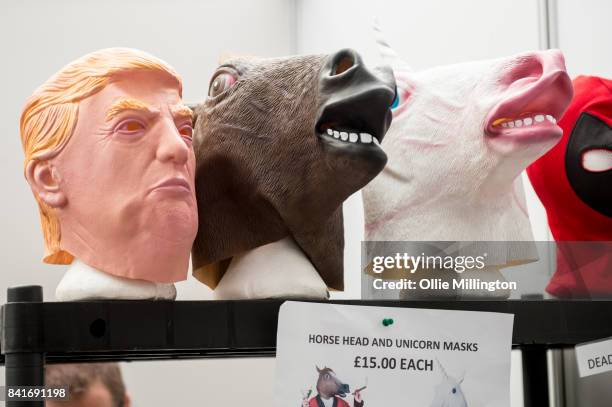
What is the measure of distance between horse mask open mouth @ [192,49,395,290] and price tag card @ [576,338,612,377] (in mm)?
252

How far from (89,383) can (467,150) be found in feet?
1.83

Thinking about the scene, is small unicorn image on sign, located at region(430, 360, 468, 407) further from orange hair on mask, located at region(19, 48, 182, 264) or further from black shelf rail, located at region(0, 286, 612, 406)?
orange hair on mask, located at region(19, 48, 182, 264)

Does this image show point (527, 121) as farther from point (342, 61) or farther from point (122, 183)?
point (122, 183)

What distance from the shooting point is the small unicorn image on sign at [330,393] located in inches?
29.0

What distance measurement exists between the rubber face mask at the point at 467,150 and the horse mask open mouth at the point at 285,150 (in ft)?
0.33


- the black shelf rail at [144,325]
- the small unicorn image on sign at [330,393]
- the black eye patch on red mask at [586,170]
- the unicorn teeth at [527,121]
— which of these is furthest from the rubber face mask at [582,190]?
the small unicorn image on sign at [330,393]

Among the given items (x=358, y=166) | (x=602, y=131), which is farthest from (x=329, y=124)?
(x=602, y=131)

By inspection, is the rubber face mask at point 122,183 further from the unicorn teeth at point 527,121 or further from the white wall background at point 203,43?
the white wall background at point 203,43

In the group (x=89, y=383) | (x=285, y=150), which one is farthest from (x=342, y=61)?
(x=89, y=383)

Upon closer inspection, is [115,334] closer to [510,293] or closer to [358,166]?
[358,166]

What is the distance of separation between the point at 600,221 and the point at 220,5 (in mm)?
1246

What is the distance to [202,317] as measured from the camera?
729 millimetres

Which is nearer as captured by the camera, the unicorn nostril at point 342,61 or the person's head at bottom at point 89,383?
the unicorn nostril at point 342,61

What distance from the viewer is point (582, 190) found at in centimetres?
98
